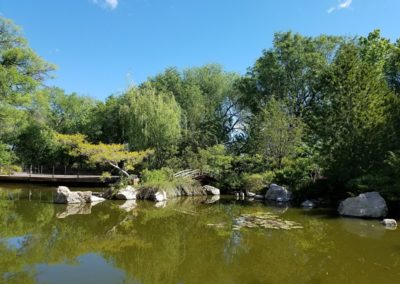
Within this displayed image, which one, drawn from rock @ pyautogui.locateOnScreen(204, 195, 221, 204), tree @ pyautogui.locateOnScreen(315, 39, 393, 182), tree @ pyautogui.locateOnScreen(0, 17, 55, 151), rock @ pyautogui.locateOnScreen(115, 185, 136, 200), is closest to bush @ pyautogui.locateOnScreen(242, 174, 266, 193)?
rock @ pyautogui.locateOnScreen(204, 195, 221, 204)

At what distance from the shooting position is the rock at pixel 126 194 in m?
17.6

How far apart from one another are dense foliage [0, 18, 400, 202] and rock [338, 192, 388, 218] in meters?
0.53

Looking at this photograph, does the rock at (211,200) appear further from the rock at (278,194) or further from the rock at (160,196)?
the rock at (278,194)

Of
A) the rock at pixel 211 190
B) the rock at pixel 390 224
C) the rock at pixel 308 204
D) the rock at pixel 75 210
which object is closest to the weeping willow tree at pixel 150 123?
the rock at pixel 211 190

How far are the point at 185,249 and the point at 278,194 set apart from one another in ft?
36.1

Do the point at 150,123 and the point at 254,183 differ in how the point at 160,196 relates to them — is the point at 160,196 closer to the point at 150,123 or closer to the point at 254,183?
the point at 254,183

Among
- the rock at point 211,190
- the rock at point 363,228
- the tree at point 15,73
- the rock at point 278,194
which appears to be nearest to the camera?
the rock at point 363,228

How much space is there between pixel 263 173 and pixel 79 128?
18745 millimetres

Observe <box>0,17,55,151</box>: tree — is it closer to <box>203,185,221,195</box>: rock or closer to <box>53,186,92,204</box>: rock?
<box>53,186,92,204</box>: rock

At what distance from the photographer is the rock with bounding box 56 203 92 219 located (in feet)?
42.1

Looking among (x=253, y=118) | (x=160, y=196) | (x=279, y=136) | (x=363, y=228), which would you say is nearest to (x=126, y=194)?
(x=160, y=196)

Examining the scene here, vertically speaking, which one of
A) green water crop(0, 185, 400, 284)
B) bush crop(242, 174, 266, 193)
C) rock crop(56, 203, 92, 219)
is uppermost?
bush crop(242, 174, 266, 193)

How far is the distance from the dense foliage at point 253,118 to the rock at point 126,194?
131 cm

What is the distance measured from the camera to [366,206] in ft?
43.5
